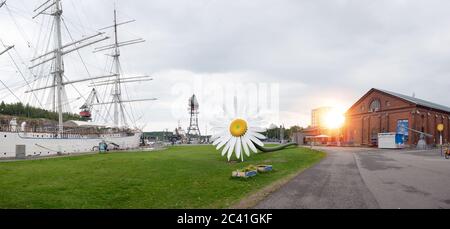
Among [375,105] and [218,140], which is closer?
[218,140]

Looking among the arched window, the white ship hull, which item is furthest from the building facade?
the white ship hull

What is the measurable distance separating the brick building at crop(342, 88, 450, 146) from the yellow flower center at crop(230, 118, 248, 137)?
5995cm

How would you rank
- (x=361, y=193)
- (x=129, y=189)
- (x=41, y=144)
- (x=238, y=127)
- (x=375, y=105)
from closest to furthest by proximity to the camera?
(x=361, y=193), (x=129, y=189), (x=238, y=127), (x=41, y=144), (x=375, y=105)

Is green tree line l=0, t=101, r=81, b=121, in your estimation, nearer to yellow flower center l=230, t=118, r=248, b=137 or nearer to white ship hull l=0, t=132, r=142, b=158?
white ship hull l=0, t=132, r=142, b=158

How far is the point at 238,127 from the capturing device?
1984 cm

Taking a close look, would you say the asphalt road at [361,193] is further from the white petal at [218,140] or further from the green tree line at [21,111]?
the green tree line at [21,111]

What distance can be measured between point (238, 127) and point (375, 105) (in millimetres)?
68544

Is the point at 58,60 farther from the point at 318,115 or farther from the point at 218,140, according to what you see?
the point at 318,115

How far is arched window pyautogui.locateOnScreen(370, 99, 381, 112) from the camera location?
77000 millimetres

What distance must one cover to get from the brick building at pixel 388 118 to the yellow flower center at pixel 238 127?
59.9m

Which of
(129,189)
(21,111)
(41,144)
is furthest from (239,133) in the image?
(21,111)

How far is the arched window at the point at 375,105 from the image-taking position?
7700cm
